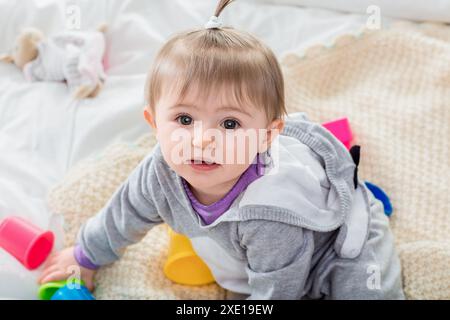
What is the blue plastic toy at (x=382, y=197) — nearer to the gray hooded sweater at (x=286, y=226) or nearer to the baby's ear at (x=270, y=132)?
the gray hooded sweater at (x=286, y=226)

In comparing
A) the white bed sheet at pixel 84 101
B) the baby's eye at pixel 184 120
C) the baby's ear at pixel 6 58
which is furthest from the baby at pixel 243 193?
the baby's ear at pixel 6 58

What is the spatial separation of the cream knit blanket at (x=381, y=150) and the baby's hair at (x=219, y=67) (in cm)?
37

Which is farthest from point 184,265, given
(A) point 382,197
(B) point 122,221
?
(A) point 382,197

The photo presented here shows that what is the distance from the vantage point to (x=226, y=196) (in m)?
0.89

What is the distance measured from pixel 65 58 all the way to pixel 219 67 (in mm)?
669

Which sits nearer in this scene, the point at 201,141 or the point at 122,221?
the point at 201,141

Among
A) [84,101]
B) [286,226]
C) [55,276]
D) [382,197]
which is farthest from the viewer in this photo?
[84,101]

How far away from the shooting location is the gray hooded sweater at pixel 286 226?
2.90ft

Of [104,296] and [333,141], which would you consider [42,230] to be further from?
[333,141]

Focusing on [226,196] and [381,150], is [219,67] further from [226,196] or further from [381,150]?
[381,150]

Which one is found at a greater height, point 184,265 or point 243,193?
point 243,193

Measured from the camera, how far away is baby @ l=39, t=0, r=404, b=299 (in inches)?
30.6
